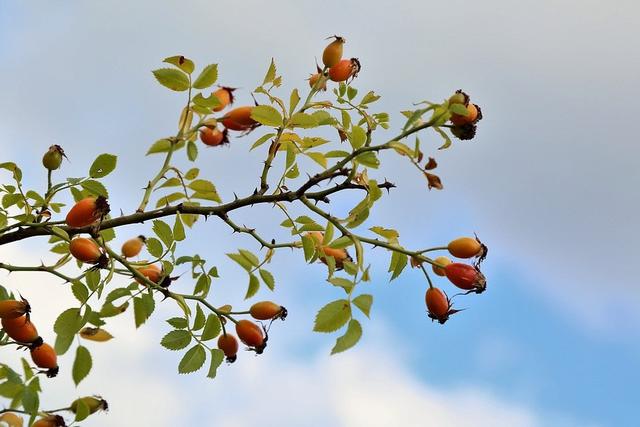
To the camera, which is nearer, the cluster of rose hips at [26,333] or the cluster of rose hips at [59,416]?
the cluster of rose hips at [59,416]

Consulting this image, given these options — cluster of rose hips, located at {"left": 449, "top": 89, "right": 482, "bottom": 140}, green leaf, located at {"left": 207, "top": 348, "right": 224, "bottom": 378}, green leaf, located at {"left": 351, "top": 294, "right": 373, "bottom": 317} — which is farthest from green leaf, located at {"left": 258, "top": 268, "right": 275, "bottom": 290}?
cluster of rose hips, located at {"left": 449, "top": 89, "right": 482, "bottom": 140}

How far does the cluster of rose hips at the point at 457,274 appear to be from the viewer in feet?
11.0

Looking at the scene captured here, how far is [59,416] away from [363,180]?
1.51m

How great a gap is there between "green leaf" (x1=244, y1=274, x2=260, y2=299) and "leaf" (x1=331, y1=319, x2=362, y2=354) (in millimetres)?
880

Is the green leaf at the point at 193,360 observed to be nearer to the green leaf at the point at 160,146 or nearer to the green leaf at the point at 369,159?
the green leaf at the point at 160,146

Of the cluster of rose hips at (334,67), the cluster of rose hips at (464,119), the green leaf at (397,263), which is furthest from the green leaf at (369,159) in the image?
the cluster of rose hips at (334,67)

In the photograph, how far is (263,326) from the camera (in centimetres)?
383

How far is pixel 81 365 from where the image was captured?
11.6 ft

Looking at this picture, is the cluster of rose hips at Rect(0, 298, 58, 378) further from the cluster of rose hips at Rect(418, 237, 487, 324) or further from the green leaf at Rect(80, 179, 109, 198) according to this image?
the cluster of rose hips at Rect(418, 237, 487, 324)

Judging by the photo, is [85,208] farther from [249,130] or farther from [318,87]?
[318,87]

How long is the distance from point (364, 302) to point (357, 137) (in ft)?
2.14

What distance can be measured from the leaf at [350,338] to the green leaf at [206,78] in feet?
4.12

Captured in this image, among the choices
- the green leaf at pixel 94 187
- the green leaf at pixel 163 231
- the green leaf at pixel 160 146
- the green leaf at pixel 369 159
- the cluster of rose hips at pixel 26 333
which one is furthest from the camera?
the green leaf at pixel 163 231

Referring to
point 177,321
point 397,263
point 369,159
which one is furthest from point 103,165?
point 397,263
